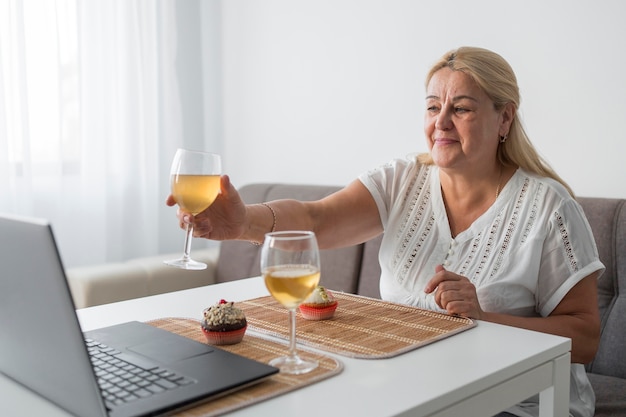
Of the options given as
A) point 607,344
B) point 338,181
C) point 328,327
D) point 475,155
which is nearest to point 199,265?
point 328,327

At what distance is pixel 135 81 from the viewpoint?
335 centimetres

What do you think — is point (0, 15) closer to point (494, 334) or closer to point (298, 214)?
point (298, 214)

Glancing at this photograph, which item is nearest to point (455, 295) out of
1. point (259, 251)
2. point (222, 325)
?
point (222, 325)

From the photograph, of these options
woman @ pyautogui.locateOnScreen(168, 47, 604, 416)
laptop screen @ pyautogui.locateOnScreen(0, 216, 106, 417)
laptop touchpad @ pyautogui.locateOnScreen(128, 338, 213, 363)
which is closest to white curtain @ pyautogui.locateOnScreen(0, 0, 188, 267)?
woman @ pyautogui.locateOnScreen(168, 47, 604, 416)

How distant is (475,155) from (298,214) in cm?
48

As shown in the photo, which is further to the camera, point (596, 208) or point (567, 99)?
point (567, 99)

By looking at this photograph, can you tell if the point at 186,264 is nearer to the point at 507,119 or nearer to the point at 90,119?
the point at 507,119

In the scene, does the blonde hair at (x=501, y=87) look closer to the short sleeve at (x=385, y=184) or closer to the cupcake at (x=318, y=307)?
the short sleeve at (x=385, y=184)

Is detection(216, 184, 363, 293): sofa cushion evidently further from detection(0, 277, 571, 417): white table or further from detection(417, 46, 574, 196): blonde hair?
detection(0, 277, 571, 417): white table

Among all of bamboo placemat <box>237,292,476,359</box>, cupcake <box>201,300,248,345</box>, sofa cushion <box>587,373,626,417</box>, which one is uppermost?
cupcake <box>201,300,248,345</box>

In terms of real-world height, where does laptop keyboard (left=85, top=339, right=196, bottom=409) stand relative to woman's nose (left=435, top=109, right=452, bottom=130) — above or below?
below

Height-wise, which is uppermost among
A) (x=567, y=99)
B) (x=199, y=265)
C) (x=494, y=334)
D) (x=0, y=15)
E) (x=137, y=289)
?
(x=0, y=15)

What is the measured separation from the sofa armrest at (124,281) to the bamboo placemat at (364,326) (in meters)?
1.28

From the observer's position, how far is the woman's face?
5.95 feet
